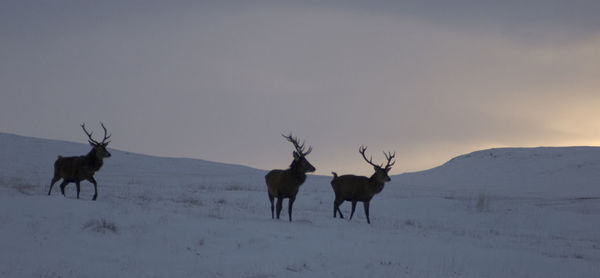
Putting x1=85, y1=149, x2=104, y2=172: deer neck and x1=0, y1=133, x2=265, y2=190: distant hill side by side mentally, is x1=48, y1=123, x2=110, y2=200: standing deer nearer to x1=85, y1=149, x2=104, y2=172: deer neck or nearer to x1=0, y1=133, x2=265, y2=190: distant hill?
x1=85, y1=149, x2=104, y2=172: deer neck

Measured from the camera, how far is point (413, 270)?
31.5 ft

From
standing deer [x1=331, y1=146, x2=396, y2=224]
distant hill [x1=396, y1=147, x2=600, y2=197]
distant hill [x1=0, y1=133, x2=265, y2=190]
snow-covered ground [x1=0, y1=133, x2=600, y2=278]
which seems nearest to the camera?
snow-covered ground [x1=0, y1=133, x2=600, y2=278]

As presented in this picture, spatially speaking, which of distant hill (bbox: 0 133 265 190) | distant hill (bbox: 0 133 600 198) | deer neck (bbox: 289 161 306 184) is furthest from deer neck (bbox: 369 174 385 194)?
distant hill (bbox: 0 133 265 190)

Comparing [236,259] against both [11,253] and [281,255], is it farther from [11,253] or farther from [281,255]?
[11,253]

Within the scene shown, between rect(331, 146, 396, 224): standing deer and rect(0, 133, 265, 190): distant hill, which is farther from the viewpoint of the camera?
rect(0, 133, 265, 190): distant hill

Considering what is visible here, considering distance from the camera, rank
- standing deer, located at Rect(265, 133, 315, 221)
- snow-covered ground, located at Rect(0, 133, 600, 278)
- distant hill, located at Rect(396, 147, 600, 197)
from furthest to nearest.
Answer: distant hill, located at Rect(396, 147, 600, 197)
standing deer, located at Rect(265, 133, 315, 221)
snow-covered ground, located at Rect(0, 133, 600, 278)

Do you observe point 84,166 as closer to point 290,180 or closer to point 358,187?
point 290,180

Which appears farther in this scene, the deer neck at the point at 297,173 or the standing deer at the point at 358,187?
the standing deer at the point at 358,187

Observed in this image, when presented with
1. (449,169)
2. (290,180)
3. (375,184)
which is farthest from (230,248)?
(449,169)

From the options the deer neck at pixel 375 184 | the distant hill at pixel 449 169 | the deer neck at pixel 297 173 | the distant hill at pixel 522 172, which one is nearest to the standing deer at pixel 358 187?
the deer neck at pixel 375 184

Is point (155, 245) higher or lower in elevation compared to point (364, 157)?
lower

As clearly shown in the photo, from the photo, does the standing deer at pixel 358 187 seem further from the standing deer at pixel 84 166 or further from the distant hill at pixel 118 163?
the distant hill at pixel 118 163

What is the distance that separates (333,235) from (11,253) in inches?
259

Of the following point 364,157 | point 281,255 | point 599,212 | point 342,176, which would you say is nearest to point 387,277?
point 281,255
